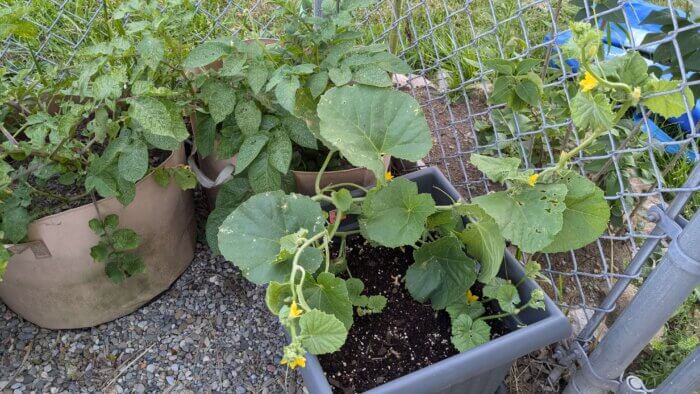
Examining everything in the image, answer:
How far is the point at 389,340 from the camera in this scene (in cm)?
139

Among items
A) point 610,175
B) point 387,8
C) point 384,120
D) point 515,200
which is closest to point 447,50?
point 387,8

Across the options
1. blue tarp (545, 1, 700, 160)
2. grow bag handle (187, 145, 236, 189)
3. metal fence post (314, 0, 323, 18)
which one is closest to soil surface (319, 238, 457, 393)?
grow bag handle (187, 145, 236, 189)

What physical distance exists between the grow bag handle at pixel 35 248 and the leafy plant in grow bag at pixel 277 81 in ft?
1.49

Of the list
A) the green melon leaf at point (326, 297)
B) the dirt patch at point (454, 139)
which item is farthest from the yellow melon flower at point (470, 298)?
the dirt patch at point (454, 139)

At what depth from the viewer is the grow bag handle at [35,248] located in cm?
135

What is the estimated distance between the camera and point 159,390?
5.12 ft

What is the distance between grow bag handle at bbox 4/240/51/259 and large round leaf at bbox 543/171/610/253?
1.21 meters

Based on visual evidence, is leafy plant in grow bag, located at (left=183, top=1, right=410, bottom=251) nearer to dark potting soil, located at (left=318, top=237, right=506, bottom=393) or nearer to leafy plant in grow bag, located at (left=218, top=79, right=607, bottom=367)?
leafy plant in grow bag, located at (left=218, top=79, right=607, bottom=367)

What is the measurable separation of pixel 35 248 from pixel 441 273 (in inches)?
39.7

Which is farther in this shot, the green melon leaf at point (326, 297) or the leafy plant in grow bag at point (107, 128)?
the leafy plant in grow bag at point (107, 128)

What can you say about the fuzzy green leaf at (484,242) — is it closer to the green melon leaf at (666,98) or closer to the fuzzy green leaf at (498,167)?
the fuzzy green leaf at (498,167)

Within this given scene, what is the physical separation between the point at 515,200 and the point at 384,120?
1.11 ft

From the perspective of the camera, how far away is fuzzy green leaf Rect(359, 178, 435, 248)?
48.4 inches

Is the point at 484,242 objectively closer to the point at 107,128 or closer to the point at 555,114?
the point at 555,114
